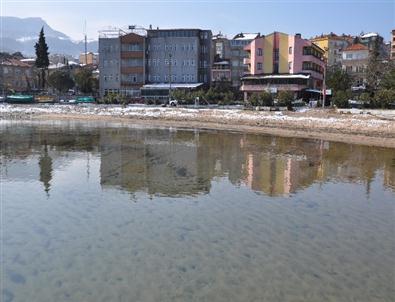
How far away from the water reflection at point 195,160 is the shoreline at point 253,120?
4494 millimetres

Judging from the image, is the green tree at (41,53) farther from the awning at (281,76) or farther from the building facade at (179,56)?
the awning at (281,76)

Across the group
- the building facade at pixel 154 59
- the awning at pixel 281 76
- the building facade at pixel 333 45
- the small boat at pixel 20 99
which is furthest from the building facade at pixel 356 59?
the small boat at pixel 20 99

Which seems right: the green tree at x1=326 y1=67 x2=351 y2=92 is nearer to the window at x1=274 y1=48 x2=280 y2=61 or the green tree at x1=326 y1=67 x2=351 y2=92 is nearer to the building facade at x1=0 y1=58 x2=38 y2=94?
the window at x1=274 y1=48 x2=280 y2=61

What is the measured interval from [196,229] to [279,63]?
285 ft

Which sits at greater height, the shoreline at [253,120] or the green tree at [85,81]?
the green tree at [85,81]

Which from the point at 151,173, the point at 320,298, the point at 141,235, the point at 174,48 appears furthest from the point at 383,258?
the point at 174,48

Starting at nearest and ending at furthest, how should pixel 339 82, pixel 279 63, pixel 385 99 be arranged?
pixel 385 99 < pixel 339 82 < pixel 279 63

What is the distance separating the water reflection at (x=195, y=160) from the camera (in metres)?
23.2

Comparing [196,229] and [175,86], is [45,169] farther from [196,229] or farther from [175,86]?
[175,86]

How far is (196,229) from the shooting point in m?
15.3

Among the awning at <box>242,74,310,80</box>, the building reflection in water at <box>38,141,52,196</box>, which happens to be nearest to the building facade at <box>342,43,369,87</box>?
the awning at <box>242,74,310,80</box>

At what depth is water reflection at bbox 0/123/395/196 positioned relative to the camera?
23250 mm

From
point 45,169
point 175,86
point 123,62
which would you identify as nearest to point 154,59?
point 123,62

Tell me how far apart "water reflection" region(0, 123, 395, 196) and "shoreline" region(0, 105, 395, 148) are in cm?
449
